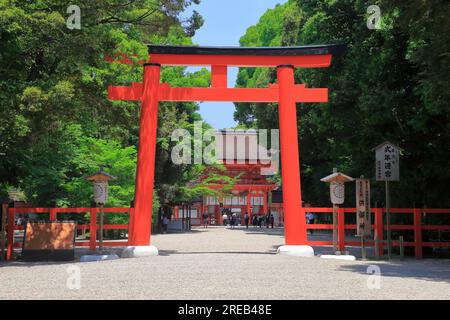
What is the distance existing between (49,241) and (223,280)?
23.6 ft

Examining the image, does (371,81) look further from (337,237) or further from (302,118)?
(302,118)

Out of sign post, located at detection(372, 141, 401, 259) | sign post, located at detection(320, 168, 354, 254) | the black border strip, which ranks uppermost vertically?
the black border strip

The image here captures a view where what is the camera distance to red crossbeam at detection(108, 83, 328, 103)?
659 inches

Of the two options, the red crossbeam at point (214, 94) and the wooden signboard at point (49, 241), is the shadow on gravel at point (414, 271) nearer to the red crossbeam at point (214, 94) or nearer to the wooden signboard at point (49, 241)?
the red crossbeam at point (214, 94)

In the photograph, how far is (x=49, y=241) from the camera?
603 inches

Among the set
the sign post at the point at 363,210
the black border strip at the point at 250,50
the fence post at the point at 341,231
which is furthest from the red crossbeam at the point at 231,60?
the fence post at the point at 341,231

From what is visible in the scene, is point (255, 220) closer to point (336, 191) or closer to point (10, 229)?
point (336, 191)

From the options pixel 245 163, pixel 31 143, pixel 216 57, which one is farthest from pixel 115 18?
pixel 245 163

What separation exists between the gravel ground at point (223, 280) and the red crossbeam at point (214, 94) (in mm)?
5043

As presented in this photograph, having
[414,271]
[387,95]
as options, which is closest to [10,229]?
[414,271]

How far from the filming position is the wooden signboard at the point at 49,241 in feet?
49.8

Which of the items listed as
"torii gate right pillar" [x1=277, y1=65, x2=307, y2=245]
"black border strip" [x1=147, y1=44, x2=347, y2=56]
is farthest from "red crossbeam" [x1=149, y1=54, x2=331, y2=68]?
"torii gate right pillar" [x1=277, y1=65, x2=307, y2=245]

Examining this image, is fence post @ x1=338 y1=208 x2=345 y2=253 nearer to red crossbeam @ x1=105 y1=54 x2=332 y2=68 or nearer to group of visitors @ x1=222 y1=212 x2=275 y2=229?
red crossbeam @ x1=105 y1=54 x2=332 y2=68

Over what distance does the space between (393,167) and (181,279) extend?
8686 millimetres
